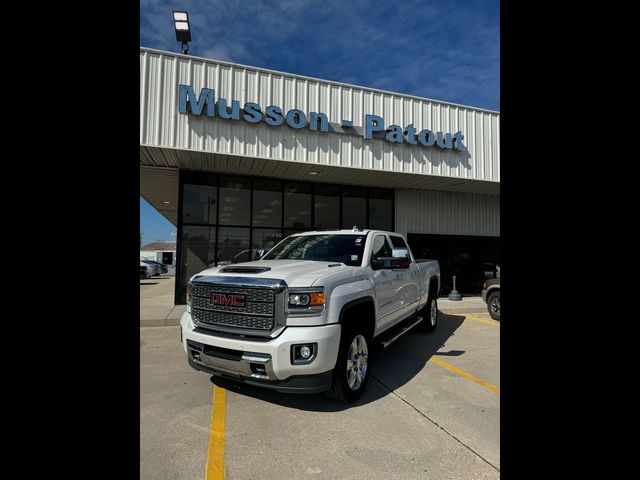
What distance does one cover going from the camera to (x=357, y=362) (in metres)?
4.12

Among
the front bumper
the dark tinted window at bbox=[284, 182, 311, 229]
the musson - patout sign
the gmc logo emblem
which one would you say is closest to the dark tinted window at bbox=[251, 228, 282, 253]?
the dark tinted window at bbox=[284, 182, 311, 229]

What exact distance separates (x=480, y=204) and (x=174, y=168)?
1187 cm

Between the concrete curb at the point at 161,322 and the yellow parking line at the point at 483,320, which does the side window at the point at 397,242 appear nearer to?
the yellow parking line at the point at 483,320

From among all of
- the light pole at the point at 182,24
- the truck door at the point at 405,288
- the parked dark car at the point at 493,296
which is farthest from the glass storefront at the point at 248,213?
the truck door at the point at 405,288

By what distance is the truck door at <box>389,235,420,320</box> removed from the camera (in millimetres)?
5501

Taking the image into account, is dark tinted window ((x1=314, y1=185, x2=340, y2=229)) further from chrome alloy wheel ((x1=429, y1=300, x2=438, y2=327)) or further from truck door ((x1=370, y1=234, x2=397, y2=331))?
truck door ((x1=370, y1=234, x2=397, y2=331))

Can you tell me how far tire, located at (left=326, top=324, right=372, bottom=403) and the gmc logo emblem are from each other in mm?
1123

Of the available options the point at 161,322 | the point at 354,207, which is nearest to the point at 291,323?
the point at 161,322
